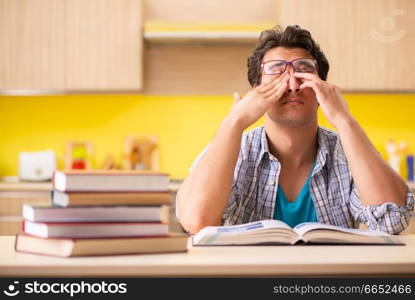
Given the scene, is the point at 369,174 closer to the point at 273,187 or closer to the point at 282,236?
the point at 273,187

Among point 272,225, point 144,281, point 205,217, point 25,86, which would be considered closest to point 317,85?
point 205,217

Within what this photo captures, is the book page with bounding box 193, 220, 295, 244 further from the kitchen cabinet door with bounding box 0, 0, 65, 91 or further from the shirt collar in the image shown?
the kitchen cabinet door with bounding box 0, 0, 65, 91

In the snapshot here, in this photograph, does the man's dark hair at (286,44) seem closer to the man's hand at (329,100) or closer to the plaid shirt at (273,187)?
the man's hand at (329,100)

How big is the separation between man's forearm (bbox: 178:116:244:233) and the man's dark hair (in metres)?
0.43

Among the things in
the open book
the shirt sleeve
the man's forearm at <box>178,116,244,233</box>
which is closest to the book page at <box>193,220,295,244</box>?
the open book

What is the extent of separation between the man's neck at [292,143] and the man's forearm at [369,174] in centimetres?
21

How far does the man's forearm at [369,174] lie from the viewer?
1.92 m

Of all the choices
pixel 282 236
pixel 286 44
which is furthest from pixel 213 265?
pixel 286 44

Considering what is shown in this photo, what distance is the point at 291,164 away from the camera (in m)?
2.21

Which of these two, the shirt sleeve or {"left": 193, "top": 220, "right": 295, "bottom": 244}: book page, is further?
the shirt sleeve

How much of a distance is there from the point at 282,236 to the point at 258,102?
70 cm

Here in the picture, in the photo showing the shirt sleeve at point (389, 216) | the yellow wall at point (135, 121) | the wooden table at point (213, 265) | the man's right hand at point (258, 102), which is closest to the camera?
the wooden table at point (213, 265)

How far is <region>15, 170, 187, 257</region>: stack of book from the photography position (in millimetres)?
1255

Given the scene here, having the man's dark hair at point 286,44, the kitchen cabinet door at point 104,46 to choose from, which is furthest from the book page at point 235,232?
the kitchen cabinet door at point 104,46
